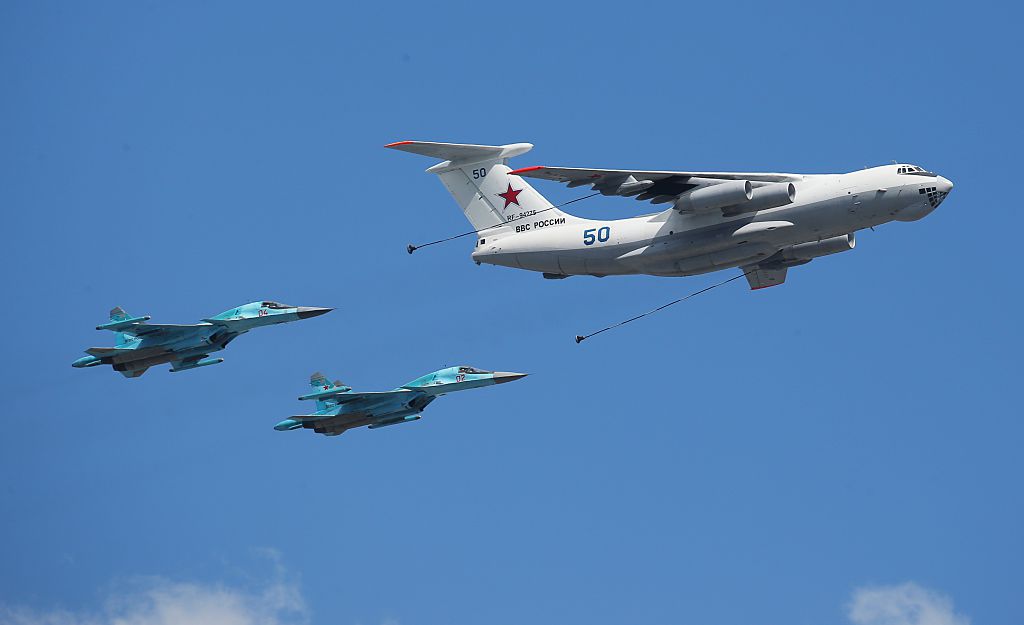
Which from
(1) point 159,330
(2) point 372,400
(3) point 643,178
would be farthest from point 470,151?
(1) point 159,330

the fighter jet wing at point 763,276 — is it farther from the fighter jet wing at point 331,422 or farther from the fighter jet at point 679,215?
the fighter jet wing at point 331,422

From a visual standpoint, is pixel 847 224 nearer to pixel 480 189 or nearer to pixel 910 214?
pixel 910 214

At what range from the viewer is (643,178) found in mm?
36750

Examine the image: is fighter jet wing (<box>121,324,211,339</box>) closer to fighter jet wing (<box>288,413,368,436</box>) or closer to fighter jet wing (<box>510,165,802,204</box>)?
fighter jet wing (<box>288,413,368,436</box>)

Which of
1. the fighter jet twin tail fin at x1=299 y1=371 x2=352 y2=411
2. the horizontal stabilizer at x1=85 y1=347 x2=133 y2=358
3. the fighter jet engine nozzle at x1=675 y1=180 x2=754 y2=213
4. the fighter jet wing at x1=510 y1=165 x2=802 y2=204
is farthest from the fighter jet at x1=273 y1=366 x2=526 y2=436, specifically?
the fighter jet engine nozzle at x1=675 y1=180 x2=754 y2=213

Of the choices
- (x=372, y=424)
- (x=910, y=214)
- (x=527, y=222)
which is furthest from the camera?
(x=372, y=424)

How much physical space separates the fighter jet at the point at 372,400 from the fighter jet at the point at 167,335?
1.99m

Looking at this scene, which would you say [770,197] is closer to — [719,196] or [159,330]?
[719,196]

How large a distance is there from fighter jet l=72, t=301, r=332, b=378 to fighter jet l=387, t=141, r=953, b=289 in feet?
15.5

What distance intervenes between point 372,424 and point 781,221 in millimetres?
10585

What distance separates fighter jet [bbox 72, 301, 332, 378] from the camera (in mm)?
40094

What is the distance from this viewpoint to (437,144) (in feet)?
127

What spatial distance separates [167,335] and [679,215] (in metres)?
11.2

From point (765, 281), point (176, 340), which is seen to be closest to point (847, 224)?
point (765, 281)
